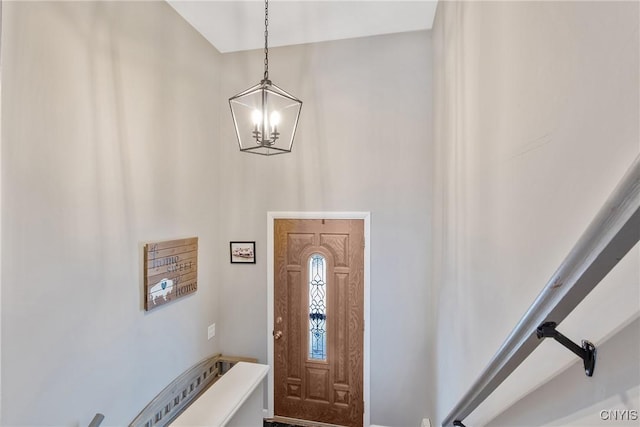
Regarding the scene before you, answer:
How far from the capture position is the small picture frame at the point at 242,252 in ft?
10.1

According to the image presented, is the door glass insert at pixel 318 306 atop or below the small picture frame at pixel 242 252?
below

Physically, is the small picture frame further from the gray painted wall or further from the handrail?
the handrail

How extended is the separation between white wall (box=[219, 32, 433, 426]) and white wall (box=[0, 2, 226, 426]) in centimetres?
75

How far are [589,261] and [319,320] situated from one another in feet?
9.05

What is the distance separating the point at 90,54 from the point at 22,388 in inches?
71.6

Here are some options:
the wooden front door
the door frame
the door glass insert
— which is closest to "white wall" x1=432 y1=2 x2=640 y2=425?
the door frame

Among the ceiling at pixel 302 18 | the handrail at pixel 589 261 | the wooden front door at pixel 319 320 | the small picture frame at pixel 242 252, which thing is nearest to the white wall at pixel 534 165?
the handrail at pixel 589 261

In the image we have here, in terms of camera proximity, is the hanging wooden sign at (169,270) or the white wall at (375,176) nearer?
the hanging wooden sign at (169,270)

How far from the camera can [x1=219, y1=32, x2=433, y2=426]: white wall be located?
2.72 m

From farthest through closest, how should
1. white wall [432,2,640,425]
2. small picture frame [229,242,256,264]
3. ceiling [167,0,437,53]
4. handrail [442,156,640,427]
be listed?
Answer: small picture frame [229,242,256,264]
ceiling [167,0,437,53]
white wall [432,2,640,425]
handrail [442,156,640,427]

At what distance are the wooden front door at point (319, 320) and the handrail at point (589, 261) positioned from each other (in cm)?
221

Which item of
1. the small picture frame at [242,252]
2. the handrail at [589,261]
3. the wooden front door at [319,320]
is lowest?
the wooden front door at [319,320]

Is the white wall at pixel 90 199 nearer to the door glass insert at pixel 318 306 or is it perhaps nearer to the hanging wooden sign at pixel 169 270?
the hanging wooden sign at pixel 169 270

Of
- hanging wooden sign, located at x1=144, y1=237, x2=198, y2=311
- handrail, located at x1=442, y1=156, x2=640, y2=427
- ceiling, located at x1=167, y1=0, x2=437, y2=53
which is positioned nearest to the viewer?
handrail, located at x1=442, y1=156, x2=640, y2=427
